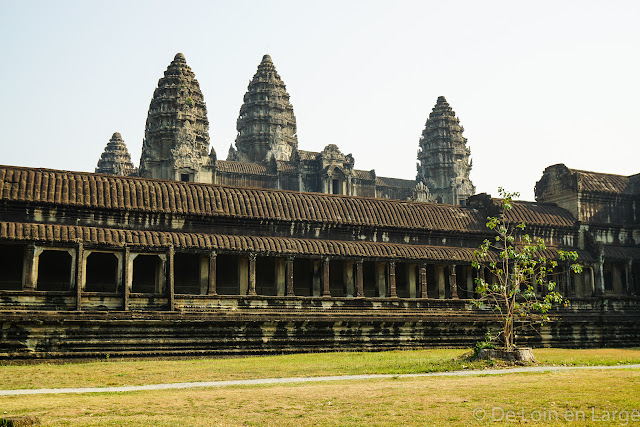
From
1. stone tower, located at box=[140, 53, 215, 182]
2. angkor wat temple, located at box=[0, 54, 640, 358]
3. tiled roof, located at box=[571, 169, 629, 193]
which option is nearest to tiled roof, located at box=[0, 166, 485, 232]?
angkor wat temple, located at box=[0, 54, 640, 358]

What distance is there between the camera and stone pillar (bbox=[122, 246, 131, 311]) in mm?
30125

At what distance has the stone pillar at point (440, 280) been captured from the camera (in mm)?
40000

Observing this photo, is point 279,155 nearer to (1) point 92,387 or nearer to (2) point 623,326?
(2) point 623,326

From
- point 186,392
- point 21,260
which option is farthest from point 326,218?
point 186,392

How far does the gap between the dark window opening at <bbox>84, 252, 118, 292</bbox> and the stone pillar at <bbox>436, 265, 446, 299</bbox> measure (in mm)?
17096

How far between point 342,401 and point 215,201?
70.4 feet

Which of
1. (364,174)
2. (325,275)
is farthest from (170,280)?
(364,174)

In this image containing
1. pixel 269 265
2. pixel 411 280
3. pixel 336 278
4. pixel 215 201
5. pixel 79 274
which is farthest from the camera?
pixel 411 280

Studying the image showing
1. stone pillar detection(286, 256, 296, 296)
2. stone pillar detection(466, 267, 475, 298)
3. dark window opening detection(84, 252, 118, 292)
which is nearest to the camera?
dark window opening detection(84, 252, 118, 292)

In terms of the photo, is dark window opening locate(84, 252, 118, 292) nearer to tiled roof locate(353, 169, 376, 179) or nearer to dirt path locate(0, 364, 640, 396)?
dirt path locate(0, 364, 640, 396)

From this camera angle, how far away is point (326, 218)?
125 feet

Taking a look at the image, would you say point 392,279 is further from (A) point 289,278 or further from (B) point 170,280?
(B) point 170,280

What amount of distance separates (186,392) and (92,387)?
10.7ft

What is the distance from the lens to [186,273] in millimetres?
35562
